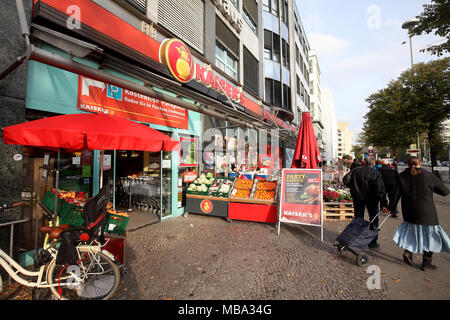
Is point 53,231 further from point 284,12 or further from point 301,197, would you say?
point 284,12

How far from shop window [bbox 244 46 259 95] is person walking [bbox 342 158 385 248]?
33.3 feet

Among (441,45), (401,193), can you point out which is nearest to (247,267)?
(401,193)

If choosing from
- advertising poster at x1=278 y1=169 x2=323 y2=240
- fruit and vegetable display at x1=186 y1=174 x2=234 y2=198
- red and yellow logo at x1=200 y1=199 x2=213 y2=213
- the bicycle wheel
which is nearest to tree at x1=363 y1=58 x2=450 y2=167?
advertising poster at x1=278 y1=169 x2=323 y2=240

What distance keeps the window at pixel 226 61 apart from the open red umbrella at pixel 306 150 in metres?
6.62

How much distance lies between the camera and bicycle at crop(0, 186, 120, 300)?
2.84 metres

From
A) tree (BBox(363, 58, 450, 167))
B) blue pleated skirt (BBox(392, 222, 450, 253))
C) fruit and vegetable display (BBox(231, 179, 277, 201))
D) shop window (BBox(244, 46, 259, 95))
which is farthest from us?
tree (BBox(363, 58, 450, 167))

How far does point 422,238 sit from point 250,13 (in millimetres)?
16437

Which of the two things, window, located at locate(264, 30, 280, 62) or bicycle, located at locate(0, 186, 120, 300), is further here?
window, located at locate(264, 30, 280, 62)

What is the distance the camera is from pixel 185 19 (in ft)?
28.7

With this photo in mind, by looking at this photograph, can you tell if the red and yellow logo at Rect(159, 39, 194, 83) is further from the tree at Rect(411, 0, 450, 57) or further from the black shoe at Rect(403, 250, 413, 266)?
the tree at Rect(411, 0, 450, 57)

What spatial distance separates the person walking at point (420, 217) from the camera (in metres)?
3.72

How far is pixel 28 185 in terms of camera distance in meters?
4.05

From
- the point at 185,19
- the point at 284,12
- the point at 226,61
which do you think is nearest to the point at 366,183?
the point at 185,19

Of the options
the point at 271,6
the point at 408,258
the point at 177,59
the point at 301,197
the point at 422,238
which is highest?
the point at 271,6
